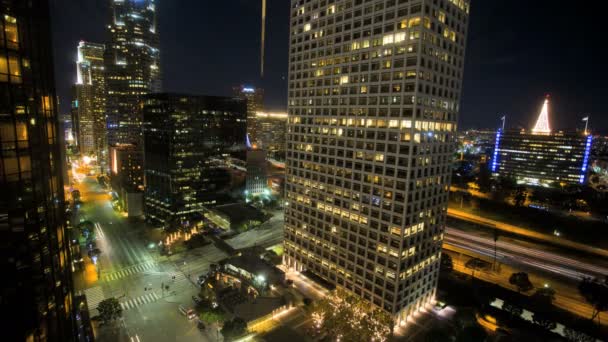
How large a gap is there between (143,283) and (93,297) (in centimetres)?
1251

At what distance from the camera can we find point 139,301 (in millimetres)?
81625

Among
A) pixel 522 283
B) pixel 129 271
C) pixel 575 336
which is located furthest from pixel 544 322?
pixel 129 271

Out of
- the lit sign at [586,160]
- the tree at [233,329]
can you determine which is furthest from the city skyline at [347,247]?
the lit sign at [586,160]

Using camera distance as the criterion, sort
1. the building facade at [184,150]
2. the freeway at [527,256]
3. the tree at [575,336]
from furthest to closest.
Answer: the building facade at [184,150] → the freeway at [527,256] → the tree at [575,336]

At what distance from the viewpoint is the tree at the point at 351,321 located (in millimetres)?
59094

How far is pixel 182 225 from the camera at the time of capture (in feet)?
425

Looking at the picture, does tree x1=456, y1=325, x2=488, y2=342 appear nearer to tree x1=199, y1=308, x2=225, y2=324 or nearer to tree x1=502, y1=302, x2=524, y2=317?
tree x1=502, y1=302, x2=524, y2=317

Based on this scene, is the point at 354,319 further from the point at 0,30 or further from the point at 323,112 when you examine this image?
the point at 0,30

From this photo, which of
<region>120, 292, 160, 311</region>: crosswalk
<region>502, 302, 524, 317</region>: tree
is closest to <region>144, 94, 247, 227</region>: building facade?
<region>120, 292, 160, 311</region>: crosswalk

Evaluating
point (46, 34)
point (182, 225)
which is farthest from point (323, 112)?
point (182, 225)

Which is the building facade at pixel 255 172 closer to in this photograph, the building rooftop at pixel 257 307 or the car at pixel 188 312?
the car at pixel 188 312

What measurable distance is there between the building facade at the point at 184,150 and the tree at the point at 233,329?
75.2m

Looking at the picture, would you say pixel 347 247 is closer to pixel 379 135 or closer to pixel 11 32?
pixel 379 135

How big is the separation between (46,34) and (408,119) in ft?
194
